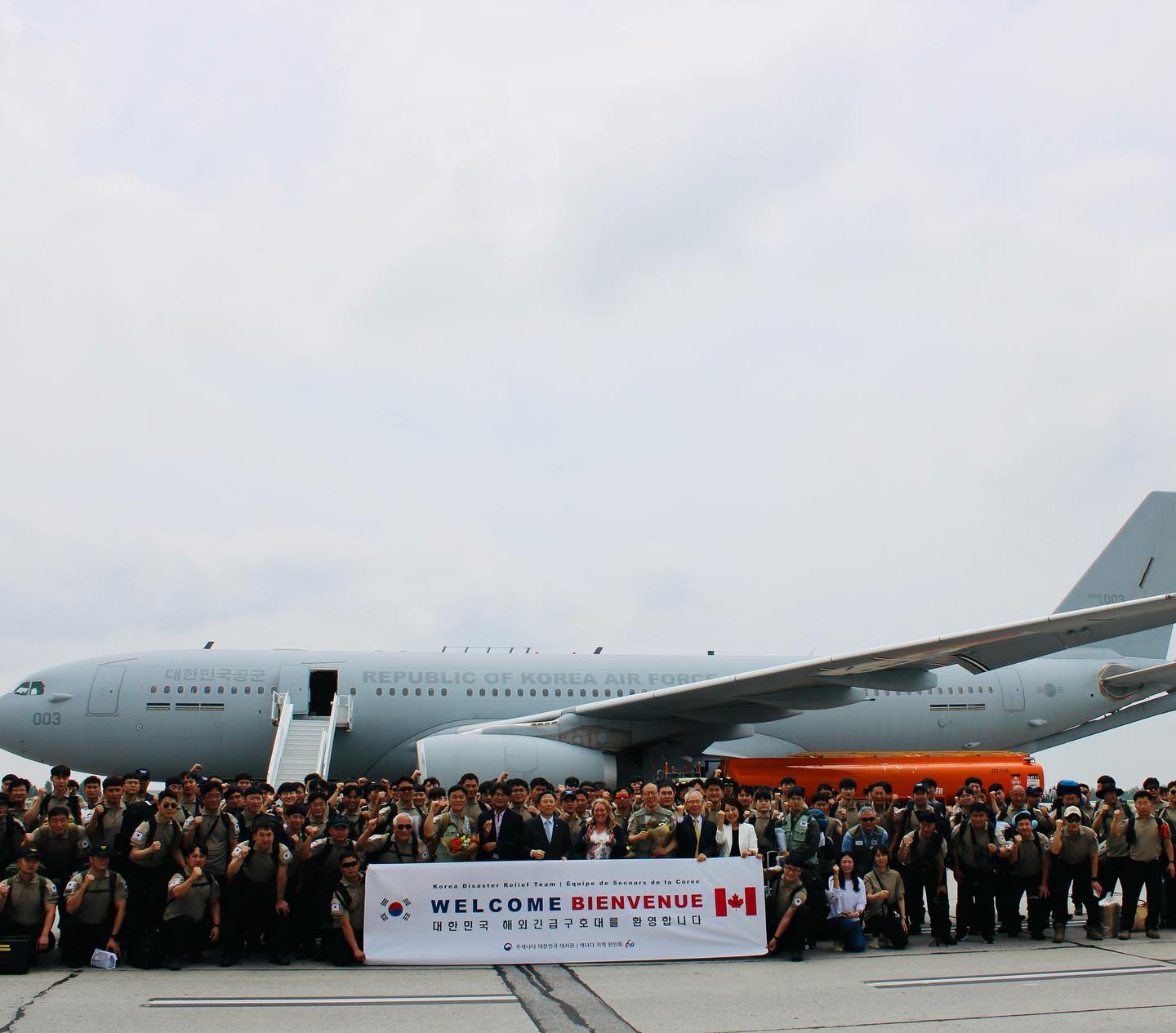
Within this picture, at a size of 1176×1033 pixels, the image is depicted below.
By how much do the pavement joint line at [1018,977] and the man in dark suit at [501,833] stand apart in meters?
3.11

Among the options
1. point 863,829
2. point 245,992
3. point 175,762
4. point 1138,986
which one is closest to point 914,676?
point 863,829

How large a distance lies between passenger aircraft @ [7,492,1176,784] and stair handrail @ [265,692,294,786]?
0.04m

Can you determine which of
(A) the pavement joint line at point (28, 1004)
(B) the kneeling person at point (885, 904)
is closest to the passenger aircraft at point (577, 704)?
(B) the kneeling person at point (885, 904)

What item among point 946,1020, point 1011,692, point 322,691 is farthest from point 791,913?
point 1011,692

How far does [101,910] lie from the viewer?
8430 millimetres

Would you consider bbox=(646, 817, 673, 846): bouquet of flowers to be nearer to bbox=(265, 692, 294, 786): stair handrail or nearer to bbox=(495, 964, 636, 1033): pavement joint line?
bbox=(495, 964, 636, 1033): pavement joint line

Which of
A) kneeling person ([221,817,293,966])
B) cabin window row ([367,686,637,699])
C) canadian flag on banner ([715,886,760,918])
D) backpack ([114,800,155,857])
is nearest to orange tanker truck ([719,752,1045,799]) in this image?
cabin window row ([367,686,637,699])

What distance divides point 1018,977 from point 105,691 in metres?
16.8

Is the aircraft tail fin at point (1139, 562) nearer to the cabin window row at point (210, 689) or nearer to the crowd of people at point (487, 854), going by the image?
the crowd of people at point (487, 854)

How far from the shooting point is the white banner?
8703mm

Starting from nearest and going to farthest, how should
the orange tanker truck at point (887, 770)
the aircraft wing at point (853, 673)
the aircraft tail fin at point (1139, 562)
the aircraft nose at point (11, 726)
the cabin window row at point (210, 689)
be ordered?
the aircraft wing at point (853, 673) → the orange tanker truck at point (887, 770) → the aircraft nose at point (11, 726) → the cabin window row at point (210, 689) → the aircraft tail fin at point (1139, 562)

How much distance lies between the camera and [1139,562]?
25234mm

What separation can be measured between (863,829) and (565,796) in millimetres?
2931

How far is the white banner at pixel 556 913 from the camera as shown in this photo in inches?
343
